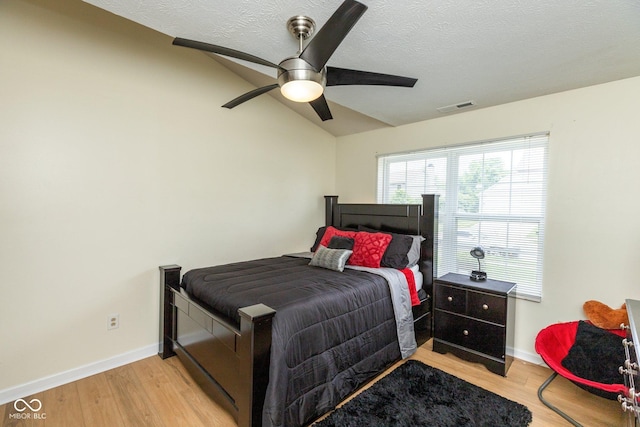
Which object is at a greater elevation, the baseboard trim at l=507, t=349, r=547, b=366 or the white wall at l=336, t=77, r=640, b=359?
the white wall at l=336, t=77, r=640, b=359

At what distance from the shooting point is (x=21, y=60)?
2.09m

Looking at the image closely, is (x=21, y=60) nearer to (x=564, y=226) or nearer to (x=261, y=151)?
(x=261, y=151)

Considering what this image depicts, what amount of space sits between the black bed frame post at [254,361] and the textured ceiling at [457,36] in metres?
1.69

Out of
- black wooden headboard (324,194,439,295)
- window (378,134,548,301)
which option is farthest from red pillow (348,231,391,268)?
window (378,134,548,301)

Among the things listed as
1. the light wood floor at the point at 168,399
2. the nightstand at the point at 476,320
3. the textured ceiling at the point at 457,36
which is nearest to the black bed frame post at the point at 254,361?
the light wood floor at the point at 168,399

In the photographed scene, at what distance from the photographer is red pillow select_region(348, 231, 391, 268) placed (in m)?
2.96

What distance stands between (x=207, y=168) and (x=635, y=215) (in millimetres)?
3591

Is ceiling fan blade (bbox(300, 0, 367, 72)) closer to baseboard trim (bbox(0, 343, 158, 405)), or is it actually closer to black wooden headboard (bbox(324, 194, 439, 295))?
black wooden headboard (bbox(324, 194, 439, 295))

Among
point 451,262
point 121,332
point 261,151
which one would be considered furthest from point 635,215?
point 121,332

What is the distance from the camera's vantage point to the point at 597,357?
201 centimetres

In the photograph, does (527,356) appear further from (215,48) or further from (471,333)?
(215,48)

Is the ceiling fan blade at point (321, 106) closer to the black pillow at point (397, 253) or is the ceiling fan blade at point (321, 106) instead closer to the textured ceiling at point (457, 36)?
the textured ceiling at point (457, 36)

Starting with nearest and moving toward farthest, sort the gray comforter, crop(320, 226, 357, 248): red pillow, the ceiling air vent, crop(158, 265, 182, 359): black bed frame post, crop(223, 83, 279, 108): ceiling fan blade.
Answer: the gray comforter, crop(223, 83, 279, 108): ceiling fan blade, crop(158, 265, 182, 359): black bed frame post, the ceiling air vent, crop(320, 226, 357, 248): red pillow

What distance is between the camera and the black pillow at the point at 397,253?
9.66ft
